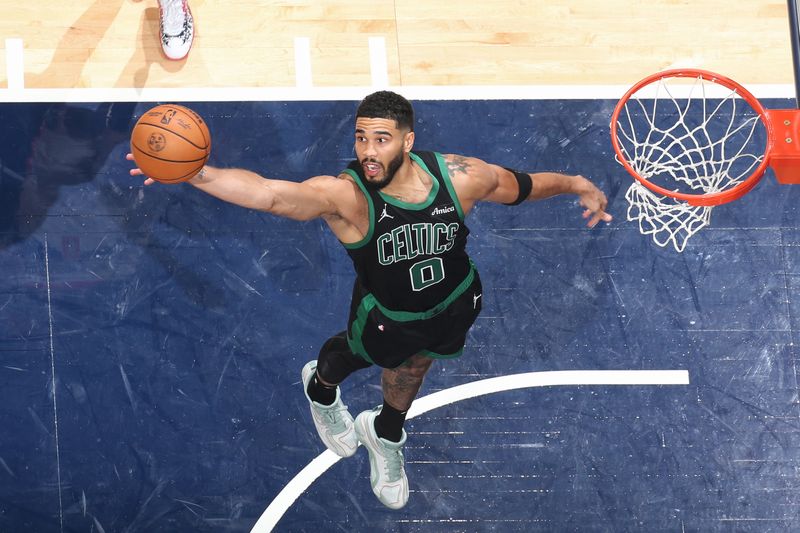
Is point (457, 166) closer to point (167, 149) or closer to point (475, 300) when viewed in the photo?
point (475, 300)

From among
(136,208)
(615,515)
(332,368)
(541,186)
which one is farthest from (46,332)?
(615,515)

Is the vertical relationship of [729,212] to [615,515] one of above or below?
above

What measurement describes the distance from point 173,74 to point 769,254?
451 cm

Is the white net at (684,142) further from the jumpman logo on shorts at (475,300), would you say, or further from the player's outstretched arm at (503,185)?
the jumpman logo on shorts at (475,300)

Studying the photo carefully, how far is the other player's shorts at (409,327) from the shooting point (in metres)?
6.97

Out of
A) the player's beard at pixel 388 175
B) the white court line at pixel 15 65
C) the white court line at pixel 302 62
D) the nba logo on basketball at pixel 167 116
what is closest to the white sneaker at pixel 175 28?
the white court line at pixel 302 62

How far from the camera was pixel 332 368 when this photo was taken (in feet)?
24.7

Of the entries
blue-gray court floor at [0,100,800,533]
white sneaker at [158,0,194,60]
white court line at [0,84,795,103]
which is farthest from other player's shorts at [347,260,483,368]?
white sneaker at [158,0,194,60]

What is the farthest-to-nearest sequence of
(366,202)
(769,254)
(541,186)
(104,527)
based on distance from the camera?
1. (769,254)
2. (104,527)
3. (541,186)
4. (366,202)

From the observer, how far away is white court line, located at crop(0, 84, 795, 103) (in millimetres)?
8422

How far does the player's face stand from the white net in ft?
7.46

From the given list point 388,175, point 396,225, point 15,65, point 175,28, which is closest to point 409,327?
point 396,225

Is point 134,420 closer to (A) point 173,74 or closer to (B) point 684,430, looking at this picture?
(A) point 173,74

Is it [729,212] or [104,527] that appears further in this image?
[729,212]
